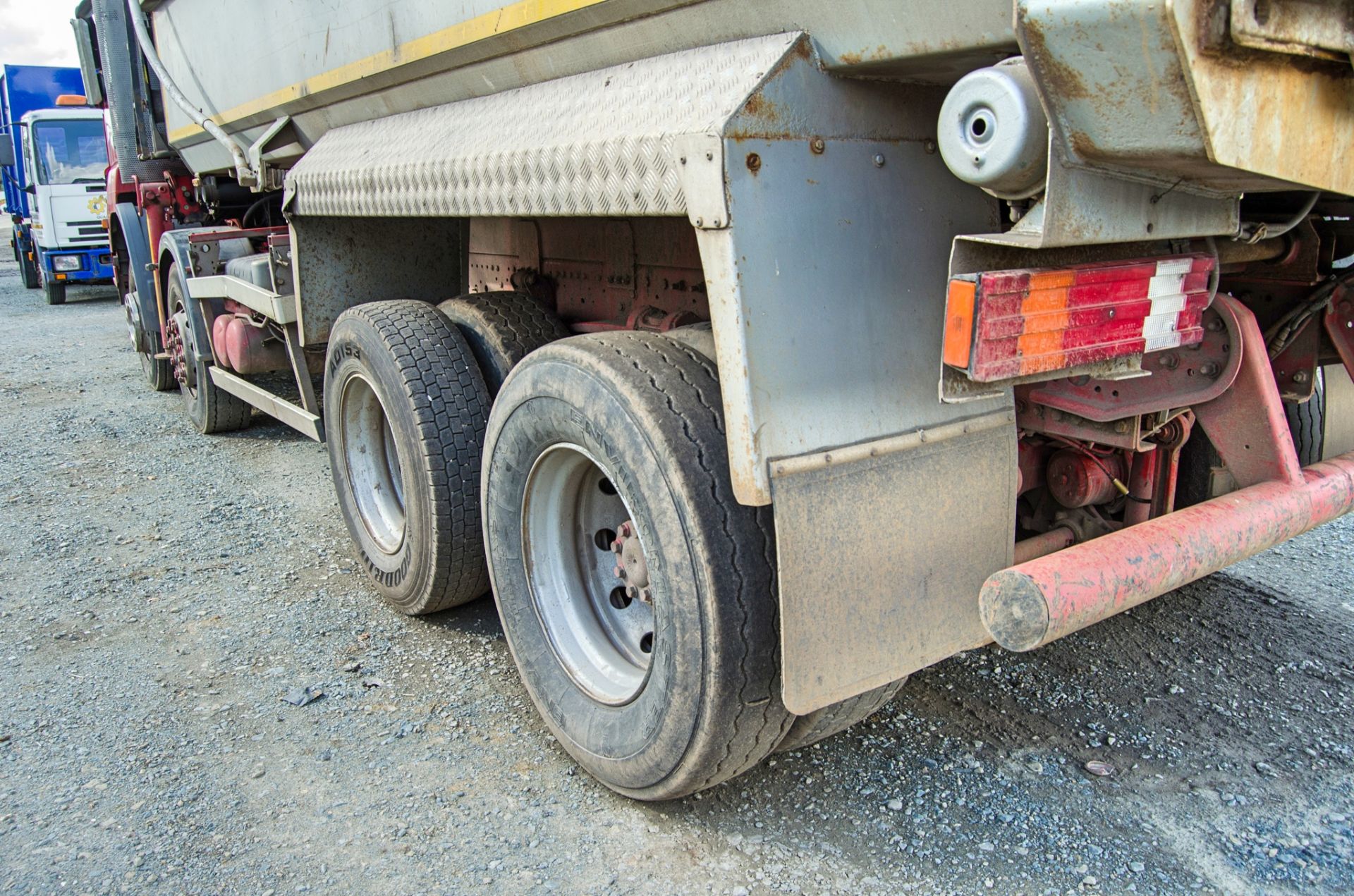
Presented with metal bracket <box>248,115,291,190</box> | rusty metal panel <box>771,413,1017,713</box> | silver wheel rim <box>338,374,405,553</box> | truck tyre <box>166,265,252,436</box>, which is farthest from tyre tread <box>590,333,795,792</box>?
truck tyre <box>166,265,252,436</box>

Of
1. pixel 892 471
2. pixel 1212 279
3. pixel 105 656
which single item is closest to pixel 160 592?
pixel 105 656

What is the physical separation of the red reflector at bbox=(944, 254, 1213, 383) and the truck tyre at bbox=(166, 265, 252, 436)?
5278 mm

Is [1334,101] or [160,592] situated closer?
[1334,101]

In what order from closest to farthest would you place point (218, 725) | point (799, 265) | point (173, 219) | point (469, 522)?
point (799, 265) < point (218, 725) < point (469, 522) < point (173, 219)

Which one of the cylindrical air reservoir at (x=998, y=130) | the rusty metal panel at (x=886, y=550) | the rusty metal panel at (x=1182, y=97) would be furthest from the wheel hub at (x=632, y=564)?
the rusty metal panel at (x=1182, y=97)

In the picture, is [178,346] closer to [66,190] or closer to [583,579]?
[583,579]

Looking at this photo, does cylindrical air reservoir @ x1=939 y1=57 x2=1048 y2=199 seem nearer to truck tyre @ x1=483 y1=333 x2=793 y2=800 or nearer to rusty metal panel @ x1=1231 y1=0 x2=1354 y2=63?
rusty metal panel @ x1=1231 y1=0 x2=1354 y2=63

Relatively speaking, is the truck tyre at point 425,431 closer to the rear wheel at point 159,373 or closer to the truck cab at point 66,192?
the rear wheel at point 159,373

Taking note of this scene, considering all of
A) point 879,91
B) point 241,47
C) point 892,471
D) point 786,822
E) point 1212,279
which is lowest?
point 786,822

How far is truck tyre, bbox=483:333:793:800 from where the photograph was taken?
6.69 feet

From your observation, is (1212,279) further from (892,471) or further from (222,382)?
(222,382)

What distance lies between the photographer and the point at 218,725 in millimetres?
2924

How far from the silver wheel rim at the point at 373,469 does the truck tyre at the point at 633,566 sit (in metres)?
1.14

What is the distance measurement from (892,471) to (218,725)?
212cm
